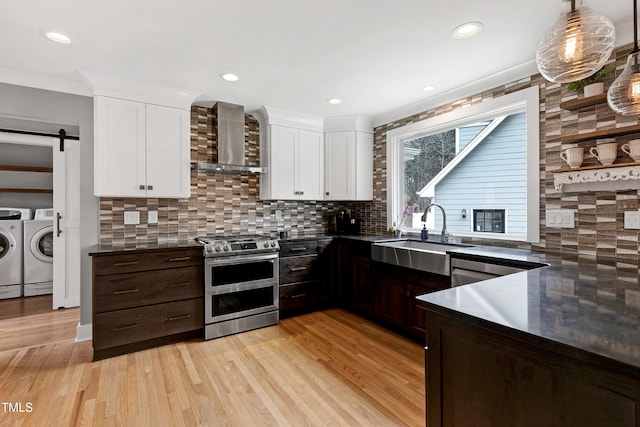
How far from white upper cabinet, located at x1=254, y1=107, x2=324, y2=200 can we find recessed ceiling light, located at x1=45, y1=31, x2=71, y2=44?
182cm

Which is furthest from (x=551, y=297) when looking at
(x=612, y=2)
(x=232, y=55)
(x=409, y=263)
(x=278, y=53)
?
(x=232, y=55)

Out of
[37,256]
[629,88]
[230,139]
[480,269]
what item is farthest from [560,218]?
[37,256]

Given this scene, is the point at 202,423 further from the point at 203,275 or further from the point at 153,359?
the point at 203,275

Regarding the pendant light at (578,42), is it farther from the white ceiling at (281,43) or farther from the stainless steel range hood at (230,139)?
the stainless steel range hood at (230,139)

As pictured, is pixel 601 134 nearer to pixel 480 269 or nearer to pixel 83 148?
pixel 480 269

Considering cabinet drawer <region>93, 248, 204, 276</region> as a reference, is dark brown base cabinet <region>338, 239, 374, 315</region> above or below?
below

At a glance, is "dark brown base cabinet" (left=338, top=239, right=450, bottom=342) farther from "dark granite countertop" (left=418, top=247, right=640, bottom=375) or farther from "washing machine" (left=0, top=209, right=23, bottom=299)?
"washing machine" (left=0, top=209, right=23, bottom=299)

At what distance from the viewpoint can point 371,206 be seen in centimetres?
416

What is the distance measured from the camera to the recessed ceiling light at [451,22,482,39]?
1967mm

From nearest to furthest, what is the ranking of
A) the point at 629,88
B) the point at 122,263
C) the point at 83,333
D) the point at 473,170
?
the point at 629,88, the point at 122,263, the point at 83,333, the point at 473,170

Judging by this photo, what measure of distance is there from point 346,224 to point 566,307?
3.29 m

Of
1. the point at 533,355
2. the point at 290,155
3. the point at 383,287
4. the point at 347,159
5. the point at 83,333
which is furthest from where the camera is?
the point at 347,159

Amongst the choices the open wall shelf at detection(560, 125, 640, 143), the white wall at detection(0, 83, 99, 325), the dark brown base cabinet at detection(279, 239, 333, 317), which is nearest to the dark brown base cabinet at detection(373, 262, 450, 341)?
the dark brown base cabinet at detection(279, 239, 333, 317)

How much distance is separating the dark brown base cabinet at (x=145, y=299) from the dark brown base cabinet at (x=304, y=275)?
0.89 metres
